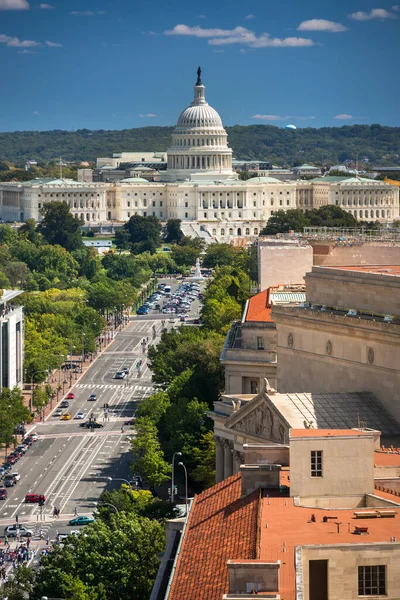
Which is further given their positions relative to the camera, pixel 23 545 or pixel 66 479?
pixel 66 479

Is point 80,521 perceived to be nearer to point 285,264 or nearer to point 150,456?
point 150,456

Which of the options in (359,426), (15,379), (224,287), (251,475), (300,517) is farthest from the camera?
(224,287)

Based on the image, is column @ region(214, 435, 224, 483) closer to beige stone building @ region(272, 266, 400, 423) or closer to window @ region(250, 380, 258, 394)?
beige stone building @ region(272, 266, 400, 423)

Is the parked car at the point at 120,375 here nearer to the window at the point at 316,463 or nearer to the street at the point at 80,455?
the street at the point at 80,455

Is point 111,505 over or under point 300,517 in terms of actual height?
under

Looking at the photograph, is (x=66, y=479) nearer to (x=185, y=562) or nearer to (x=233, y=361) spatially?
(x=233, y=361)

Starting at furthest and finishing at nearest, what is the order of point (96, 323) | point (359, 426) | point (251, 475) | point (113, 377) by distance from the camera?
point (96, 323)
point (113, 377)
point (359, 426)
point (251, 475)

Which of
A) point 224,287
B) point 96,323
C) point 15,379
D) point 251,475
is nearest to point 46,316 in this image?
point 96,323

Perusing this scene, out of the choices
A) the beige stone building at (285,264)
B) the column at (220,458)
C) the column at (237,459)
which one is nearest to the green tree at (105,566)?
the column at (237,459)
